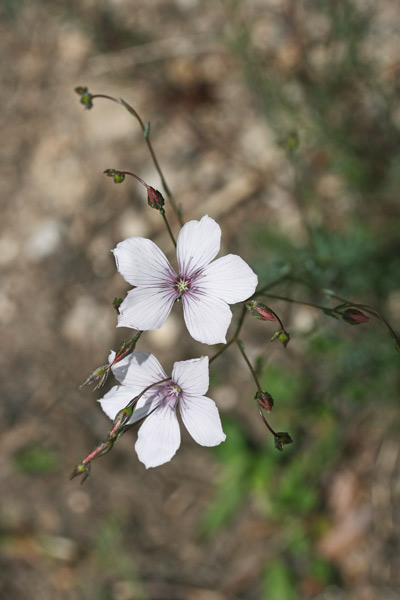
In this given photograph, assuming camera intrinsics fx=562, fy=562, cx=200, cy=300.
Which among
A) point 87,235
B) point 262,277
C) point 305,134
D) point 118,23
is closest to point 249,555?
point 262,277

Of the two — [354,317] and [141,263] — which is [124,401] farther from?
[354,317]

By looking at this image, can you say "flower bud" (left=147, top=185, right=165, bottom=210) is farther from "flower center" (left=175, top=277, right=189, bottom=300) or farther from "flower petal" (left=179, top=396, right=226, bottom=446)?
"flower petal" (left=179, top=396, right=226, bottom=446)

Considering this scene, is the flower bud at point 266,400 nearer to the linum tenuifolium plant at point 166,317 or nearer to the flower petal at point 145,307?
the linum tenuifolium plant at point 166,317


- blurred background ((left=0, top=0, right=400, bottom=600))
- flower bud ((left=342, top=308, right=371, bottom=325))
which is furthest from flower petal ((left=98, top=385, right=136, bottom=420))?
blurred background ((left=0, top=0, right=400, bottom=600))

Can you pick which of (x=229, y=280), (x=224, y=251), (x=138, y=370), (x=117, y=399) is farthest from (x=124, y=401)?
(x=224, y=251)

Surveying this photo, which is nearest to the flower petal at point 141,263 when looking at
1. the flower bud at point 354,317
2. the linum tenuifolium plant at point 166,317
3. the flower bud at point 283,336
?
the linum tenuifolium plant at point 166,317

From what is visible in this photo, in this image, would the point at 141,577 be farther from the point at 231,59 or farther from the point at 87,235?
the point at 231,59
